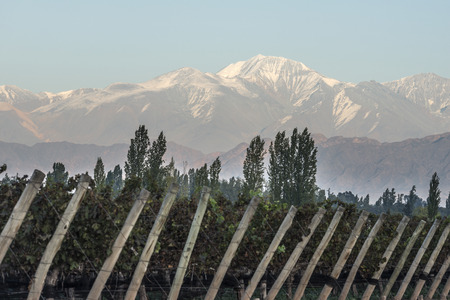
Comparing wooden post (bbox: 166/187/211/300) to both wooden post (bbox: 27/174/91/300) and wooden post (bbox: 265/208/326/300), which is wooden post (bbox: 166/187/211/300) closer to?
wooden post (bbox: 27/174/91/300)

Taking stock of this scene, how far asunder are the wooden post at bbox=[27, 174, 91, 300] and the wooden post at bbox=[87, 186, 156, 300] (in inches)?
42.2

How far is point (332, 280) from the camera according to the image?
71.5 feet

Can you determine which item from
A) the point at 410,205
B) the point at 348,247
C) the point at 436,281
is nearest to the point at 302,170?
the point at 436,281

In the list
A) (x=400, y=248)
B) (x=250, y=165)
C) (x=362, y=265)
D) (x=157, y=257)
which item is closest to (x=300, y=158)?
(x=250, y=165)

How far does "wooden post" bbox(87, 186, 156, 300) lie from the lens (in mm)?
14680

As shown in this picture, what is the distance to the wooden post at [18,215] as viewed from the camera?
1278 cm

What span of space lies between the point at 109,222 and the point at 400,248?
57.7 feet

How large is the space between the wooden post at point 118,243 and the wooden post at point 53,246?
3.52 feet

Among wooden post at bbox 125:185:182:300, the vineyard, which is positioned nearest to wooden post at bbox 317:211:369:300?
the vineyard

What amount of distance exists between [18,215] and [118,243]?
2.50m

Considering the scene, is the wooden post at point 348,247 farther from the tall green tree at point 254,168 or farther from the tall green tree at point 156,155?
the tall green tree at point 156,155

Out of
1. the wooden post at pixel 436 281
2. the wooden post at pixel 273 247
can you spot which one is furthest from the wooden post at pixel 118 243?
the wooden post at pixel 436 281

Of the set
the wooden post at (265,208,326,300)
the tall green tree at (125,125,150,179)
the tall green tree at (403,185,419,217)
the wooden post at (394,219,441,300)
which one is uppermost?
the tall green tree at (403,185,419,217)

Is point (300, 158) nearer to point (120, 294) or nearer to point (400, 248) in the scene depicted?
point (400, 248)
